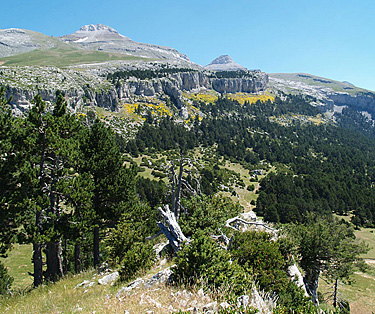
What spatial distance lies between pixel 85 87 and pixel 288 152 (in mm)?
112222

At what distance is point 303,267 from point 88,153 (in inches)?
836

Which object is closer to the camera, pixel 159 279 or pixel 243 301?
pixel 243 301

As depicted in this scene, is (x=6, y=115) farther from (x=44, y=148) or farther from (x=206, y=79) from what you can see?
(x=206, y=79)

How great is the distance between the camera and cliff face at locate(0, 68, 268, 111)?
83000 mm

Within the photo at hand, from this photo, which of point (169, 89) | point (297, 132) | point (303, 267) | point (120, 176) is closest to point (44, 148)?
point (120, 176)

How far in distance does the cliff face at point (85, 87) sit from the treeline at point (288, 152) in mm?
27360

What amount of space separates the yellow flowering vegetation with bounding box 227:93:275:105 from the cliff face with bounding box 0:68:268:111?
128ft

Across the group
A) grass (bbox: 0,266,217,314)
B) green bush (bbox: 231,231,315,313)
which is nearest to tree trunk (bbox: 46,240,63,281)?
grass (bbox: 0,266,217,314)

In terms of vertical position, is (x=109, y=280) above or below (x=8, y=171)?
below

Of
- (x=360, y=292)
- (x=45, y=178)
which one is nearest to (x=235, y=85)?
(x=360, y=292)

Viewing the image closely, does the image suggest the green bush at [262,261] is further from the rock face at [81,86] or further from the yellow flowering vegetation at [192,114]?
the yellow flowering vegetation at [192,114]

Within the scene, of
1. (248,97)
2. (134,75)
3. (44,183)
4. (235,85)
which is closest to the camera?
(44,183)

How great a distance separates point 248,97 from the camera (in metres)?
187

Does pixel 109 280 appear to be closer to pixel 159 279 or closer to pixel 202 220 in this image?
pixel 159 279
